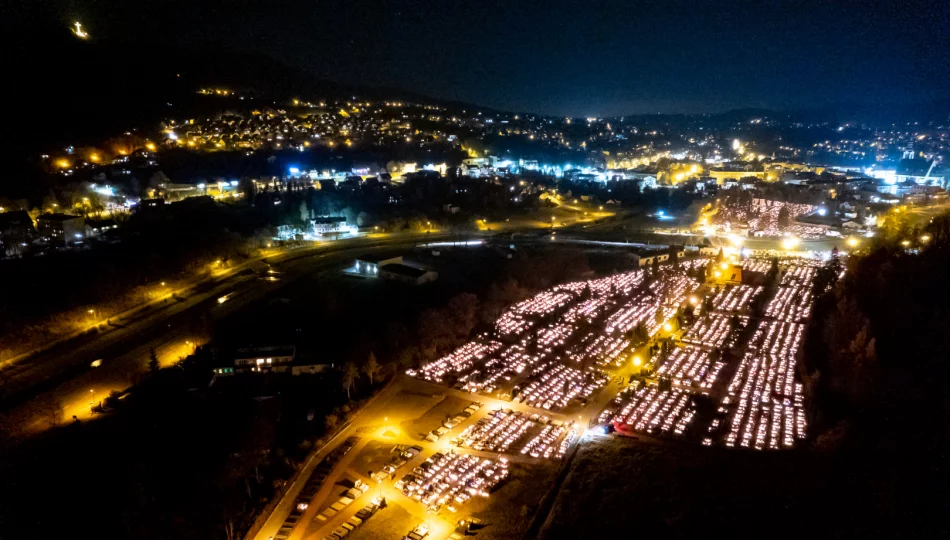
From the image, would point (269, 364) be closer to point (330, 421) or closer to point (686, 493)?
point (330, 421)

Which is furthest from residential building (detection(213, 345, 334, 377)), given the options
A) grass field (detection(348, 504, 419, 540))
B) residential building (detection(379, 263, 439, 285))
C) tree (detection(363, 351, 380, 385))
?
residential building (detection(379, 263, 439, 285))

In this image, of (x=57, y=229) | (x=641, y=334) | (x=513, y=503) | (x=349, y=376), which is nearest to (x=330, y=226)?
(x=57, y=229)

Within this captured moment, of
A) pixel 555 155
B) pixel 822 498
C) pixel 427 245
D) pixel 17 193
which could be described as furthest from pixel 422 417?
pixel 555 155

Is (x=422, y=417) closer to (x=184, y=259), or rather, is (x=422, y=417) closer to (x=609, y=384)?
(x=609, y=384)

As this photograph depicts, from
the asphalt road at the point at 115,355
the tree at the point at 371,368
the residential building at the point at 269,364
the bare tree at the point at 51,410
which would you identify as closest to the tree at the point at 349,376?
the tree at the point at 371,368

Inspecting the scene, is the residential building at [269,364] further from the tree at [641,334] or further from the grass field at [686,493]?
the tree at [641,334]
